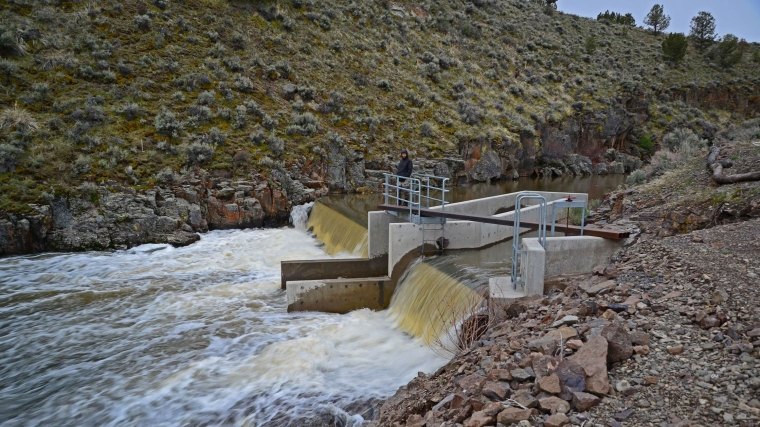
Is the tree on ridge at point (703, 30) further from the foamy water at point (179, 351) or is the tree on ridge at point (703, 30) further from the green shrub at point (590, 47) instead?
the foamy water at point (179, 351)

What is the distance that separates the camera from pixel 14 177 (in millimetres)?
17297

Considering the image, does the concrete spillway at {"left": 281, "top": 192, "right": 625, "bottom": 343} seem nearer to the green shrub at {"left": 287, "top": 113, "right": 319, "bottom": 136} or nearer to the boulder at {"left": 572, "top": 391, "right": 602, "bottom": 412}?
the boulder at {"left": 572, "top": 391, "right": 602, "bottom": 412}

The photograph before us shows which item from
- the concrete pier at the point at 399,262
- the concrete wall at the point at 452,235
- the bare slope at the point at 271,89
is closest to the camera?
the concrete pier at the point at 399,262

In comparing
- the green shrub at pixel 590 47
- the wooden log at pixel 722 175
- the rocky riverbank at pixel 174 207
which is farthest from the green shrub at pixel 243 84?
the green shrub at pixel 590 47

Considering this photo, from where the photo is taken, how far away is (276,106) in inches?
1067

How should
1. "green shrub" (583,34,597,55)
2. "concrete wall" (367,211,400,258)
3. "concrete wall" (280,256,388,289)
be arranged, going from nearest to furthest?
"concrete wall" (280,256,388,289) < "concrete wall" (367,211,400,258) < "green shrub" (583,34,597,55)

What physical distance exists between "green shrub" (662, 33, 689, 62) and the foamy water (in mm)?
58069

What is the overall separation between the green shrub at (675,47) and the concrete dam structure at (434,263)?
162 ft

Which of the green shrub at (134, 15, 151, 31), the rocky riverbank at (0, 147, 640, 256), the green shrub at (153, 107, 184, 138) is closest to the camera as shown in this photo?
the rocky riverbank at (0, 147, 640, 256)

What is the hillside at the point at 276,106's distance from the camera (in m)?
19.0

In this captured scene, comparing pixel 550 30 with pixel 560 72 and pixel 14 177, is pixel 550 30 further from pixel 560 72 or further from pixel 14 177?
pixel 14 177

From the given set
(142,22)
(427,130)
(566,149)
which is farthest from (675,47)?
(142,22)

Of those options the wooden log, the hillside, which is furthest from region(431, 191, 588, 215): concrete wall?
the hillside

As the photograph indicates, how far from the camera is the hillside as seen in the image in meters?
19.0
